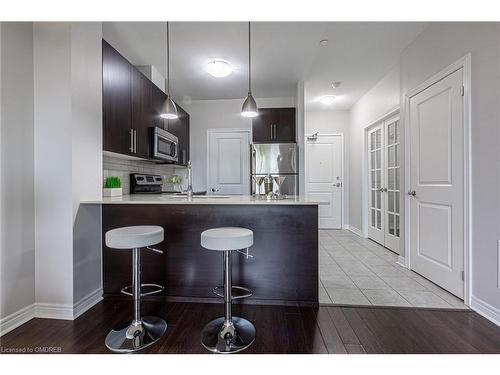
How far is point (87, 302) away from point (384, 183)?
426 centimetres

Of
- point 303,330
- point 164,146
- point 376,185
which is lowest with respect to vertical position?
point 303,330

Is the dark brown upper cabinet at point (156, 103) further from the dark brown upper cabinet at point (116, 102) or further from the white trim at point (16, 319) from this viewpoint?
the white trim at point (16, 319)

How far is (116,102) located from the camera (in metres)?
2.42

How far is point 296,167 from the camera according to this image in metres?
4.02

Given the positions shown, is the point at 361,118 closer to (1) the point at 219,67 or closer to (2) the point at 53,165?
(1) the point at 219,67

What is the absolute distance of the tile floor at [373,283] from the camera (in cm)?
215

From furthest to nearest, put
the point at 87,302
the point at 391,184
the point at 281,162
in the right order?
the point at 281,162 → the point at 391,184 → the point at 87,302

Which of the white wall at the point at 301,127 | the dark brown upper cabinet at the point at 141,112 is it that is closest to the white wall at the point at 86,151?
the dark brown upper cabinet at the point at 141,112

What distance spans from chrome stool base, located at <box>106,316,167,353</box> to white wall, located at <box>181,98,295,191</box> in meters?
3.17

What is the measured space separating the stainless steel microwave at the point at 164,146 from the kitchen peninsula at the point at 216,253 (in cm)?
113

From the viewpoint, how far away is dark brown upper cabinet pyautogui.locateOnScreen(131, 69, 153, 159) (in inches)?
107

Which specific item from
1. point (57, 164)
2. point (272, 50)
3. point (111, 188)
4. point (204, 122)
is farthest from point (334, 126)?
point (57, 164)

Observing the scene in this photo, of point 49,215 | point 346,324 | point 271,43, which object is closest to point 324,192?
point 271,43

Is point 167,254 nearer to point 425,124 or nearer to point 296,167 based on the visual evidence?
point 296,167
